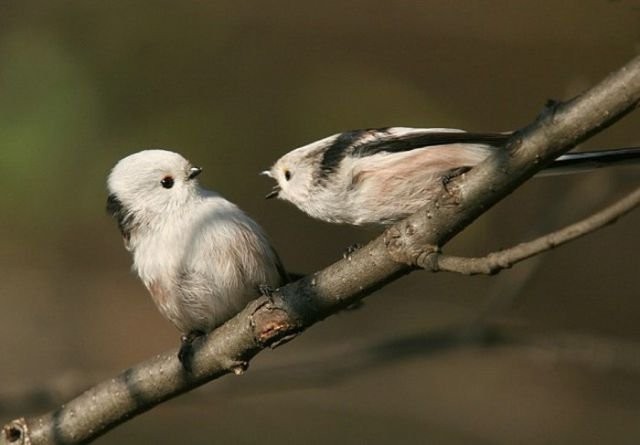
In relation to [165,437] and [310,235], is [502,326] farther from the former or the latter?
[165,437]

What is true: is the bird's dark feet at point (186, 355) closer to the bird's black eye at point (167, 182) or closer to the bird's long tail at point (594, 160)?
the bird's black eye at point (167, 182)

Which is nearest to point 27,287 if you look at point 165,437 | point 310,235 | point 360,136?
point 165,437

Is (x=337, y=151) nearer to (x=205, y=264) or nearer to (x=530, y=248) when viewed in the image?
(x=205, y=264)

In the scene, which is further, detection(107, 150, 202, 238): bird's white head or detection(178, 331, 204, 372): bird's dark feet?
detection(107, 150, 202, 238): bird's white head

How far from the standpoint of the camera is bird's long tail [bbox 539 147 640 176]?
242 centimetres

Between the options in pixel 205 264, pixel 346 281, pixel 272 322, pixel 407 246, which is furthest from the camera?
pixel 205 264

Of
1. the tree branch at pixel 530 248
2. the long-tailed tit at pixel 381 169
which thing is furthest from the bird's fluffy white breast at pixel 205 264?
the tree branch at pixel 530 248

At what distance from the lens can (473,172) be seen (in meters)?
2.24

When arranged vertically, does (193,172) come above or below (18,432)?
above

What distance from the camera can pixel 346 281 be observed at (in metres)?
2.47

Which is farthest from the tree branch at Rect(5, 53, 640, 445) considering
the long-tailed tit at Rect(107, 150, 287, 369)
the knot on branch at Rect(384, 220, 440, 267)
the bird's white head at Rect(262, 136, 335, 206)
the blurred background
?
the blurred background

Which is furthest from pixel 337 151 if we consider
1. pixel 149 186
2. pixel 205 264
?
pixel 149 186

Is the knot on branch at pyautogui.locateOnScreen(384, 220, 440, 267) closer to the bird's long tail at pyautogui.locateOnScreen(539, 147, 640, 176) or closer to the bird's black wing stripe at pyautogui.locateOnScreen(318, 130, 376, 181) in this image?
the bird's long tail at pyautogui.locateOnScreen(539, 147, 640, 176)

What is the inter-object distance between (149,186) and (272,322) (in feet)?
3.47
